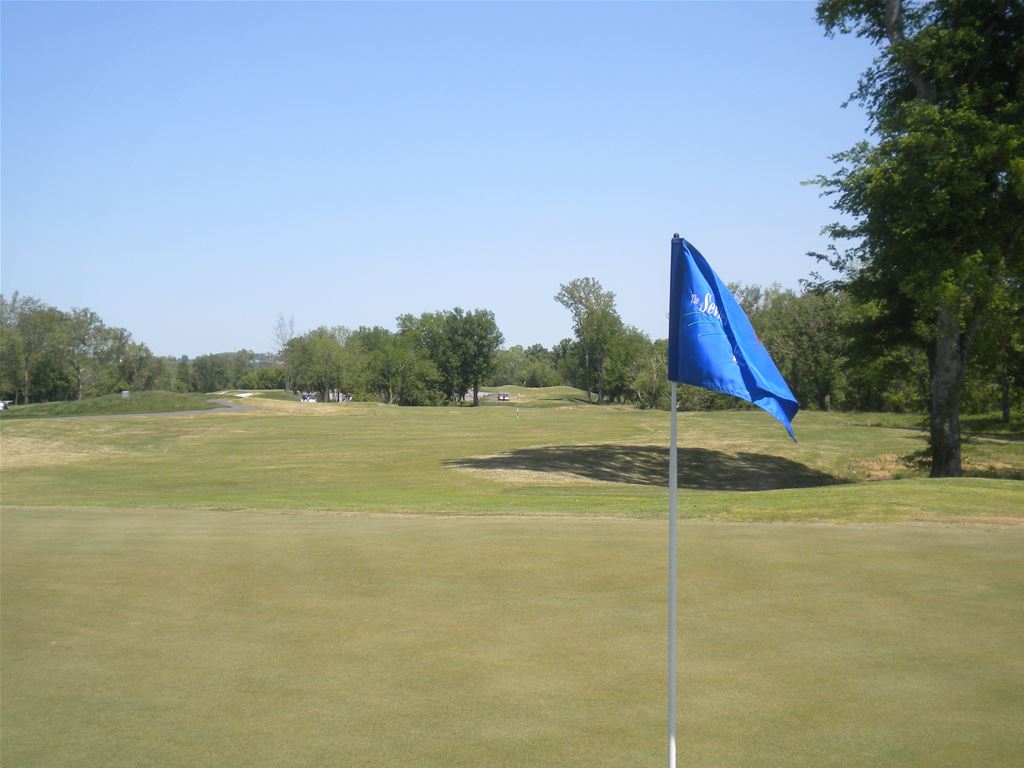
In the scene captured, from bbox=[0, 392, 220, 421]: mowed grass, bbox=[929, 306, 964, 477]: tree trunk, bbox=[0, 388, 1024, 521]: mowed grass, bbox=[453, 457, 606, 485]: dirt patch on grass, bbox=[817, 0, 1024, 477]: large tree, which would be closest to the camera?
bbox=[0, 388, 1024, 521]: mowed grass

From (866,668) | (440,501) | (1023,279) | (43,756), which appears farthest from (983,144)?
(43,756)

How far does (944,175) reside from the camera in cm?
2561

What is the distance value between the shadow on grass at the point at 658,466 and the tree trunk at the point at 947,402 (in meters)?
4.69

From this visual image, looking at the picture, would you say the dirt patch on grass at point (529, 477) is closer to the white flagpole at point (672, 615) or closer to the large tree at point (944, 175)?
the large tree at point (944, 175)

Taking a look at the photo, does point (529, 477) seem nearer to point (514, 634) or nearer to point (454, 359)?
point (514, 634)

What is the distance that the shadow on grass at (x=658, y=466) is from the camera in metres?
32.2

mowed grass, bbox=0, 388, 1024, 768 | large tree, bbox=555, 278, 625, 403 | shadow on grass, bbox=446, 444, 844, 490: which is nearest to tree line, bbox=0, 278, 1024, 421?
large tree, bbox=555, 278, 625, 403

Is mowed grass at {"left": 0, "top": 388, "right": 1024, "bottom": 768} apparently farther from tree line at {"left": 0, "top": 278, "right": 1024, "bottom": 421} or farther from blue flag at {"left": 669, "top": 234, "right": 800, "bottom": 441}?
tree line at {"left": 0, "top": 278, "right": 1024, "bottom": 421}

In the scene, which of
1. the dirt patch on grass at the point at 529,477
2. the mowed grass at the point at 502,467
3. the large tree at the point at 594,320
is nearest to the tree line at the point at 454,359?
the large tree at the point at 594,320

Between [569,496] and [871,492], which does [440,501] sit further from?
[871,492]

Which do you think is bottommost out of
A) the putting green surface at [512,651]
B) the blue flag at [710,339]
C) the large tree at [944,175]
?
the putting green surface at [512,651]

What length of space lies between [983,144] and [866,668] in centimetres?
2238

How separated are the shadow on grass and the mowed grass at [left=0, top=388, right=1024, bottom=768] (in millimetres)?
12410

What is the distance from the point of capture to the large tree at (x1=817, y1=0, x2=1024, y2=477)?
2542cm
